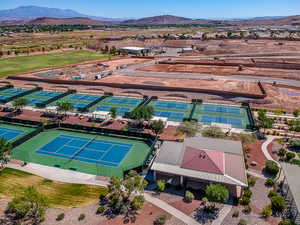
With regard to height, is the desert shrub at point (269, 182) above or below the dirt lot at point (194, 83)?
below

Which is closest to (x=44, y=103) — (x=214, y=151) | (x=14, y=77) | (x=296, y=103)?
(x=14, y=77)

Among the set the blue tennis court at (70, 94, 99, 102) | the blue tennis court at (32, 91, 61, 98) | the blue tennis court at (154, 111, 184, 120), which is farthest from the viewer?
the blue tennis court at (32, 91, 61, 98)

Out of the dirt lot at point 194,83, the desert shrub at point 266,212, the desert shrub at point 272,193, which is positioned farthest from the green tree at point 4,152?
the dirt lot at point 194,83

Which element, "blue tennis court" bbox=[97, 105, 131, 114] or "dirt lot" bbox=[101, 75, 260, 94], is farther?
"dirt lot" bbox=[101, 75, 260, 94]

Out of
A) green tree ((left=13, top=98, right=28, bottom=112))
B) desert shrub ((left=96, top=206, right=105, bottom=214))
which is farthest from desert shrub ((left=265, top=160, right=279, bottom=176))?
green tree ((left=13, top=98, right=28, bottom=112))

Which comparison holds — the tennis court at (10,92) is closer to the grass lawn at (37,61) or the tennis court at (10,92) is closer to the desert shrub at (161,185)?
the grass lawn at (37,61)

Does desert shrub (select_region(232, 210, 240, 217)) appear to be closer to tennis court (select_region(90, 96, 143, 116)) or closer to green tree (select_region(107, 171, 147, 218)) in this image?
green tree (select_region(107, 171, 147, 218))
